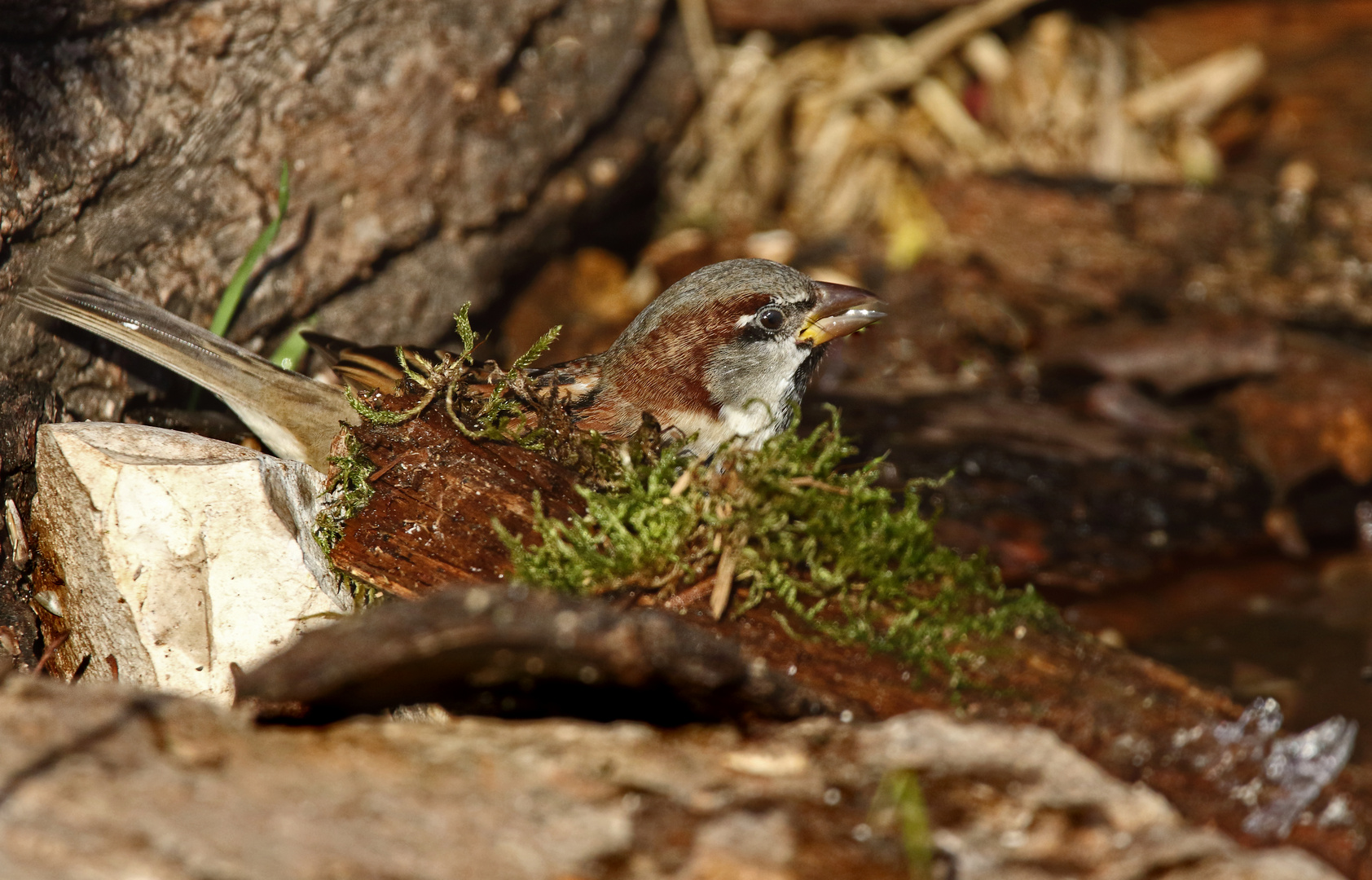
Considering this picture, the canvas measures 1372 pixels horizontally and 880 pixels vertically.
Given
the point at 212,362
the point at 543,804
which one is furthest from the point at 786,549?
the point at 212,362

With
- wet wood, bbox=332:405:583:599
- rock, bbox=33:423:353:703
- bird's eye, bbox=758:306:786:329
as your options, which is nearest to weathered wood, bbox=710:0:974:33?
bird's eye, bbox=758:306:786:329

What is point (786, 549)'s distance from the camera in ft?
12.3

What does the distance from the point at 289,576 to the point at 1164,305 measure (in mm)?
6292

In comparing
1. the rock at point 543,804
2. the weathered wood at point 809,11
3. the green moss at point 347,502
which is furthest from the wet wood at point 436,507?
the weathered wood at point 809,11

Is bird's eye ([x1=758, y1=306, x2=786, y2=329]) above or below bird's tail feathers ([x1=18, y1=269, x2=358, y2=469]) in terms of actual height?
below

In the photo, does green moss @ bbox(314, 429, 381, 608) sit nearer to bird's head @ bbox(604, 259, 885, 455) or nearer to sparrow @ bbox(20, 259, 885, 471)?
sparrow @ bbox(20, 259, 885, 471)

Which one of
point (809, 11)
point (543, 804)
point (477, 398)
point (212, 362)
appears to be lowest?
point (543, 804)

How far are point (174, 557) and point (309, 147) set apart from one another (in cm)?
277

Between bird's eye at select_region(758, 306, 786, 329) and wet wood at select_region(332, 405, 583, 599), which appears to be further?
bird's eye at select_region(758, 306, 786, 329)

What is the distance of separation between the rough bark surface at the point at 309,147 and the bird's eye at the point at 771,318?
2.52 metres

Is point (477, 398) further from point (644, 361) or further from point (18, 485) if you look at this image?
point (18, 485)

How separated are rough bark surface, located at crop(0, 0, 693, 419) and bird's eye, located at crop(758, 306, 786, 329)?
2517mm

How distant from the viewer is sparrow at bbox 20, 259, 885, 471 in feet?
13.8

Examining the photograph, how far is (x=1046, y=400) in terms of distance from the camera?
22.7 feet
